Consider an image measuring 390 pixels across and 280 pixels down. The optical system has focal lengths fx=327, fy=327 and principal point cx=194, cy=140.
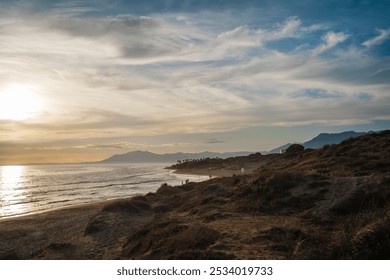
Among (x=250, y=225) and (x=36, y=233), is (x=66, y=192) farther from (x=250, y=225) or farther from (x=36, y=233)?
(x=250, y=225)

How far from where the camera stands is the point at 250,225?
595 inches

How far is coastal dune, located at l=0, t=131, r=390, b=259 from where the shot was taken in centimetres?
1058

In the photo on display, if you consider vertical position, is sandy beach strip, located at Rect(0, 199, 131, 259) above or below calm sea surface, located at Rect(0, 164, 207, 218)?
Answer: above

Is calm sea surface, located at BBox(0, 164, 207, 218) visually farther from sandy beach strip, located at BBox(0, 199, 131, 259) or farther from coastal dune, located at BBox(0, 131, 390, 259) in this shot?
coastal dune, located at BBox(0, 131, 390, 259)

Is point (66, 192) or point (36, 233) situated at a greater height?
point (36, 233)

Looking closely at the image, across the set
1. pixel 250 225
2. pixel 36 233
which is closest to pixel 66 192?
pixel 36 233

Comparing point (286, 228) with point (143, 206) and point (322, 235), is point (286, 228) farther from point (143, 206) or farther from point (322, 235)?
point (143, 206)

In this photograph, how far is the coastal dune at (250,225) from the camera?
10578 mm

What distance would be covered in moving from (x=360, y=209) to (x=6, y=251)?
21215 millimetres

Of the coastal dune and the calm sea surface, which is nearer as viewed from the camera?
the coastal dune

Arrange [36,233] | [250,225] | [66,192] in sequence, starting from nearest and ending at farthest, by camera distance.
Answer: [250,225] < [36,233] < [66,192]

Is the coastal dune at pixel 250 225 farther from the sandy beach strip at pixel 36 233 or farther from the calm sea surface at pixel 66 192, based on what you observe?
the calm sea surface at pixel 66 192

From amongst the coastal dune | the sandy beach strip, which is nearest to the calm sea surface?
the sandy beach strip
